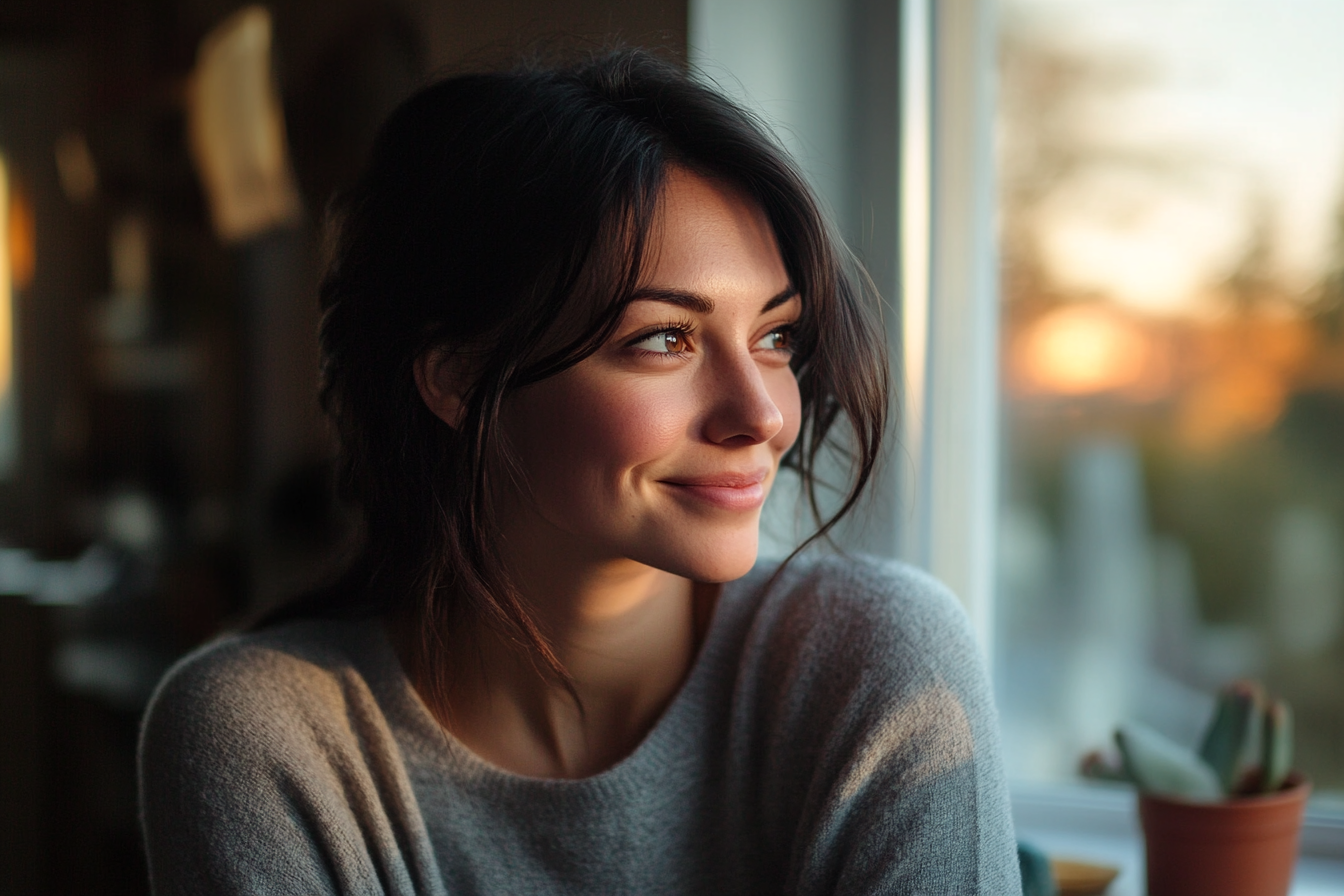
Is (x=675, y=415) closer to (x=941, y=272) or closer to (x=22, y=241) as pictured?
(x=941, y=272)

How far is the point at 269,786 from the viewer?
879 millimetres

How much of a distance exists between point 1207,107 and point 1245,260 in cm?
18

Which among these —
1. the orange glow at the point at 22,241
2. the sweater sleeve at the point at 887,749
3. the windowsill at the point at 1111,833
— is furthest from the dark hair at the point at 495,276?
the orange glow at the point at 22,241

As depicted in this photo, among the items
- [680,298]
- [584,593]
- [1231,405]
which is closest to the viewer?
[680,298]

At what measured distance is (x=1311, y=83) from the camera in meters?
1.20

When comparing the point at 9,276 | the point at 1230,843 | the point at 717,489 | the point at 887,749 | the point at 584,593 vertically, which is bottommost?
the point at 1230,843

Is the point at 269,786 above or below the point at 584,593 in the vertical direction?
below

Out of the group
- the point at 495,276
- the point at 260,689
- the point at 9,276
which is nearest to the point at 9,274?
the point at 9,276

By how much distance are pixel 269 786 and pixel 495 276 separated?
458 mm

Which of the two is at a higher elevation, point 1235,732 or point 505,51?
point 505,51

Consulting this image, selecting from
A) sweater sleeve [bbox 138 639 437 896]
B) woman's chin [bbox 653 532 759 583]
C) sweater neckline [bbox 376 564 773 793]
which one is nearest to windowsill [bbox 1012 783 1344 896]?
sweater neckline [bbox 376 564 773 793]

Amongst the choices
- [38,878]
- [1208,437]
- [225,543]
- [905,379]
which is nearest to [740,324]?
[905,379]

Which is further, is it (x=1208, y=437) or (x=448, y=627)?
(x=1208, y=437)

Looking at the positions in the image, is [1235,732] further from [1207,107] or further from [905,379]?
[1207,107]
